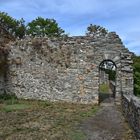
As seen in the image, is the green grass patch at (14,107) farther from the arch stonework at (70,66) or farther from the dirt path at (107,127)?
the dirt path at (107,127)

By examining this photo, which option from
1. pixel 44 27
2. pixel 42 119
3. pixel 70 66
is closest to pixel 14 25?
pixel 44 27

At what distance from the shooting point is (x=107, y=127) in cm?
1153

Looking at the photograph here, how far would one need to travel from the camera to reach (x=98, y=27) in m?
51.7

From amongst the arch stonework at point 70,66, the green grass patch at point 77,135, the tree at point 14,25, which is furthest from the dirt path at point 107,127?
the tree at point 14,25

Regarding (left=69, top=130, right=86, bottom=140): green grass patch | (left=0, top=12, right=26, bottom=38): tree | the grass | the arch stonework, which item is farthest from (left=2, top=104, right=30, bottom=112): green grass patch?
(left=0, top=12, right=26, bottom=38): tree

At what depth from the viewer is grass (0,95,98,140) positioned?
412 inches

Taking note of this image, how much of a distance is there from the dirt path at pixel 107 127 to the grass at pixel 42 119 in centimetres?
30

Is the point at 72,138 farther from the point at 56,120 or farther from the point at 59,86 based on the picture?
the point at 59,86

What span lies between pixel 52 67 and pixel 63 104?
1945 mm

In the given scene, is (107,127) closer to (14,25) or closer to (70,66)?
(70,66)

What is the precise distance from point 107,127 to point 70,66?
596cm

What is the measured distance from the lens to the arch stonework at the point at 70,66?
1678cm

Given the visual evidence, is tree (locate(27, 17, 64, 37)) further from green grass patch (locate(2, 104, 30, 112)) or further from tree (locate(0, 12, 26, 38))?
green grass patch (locate(2, 104, 30, 112))

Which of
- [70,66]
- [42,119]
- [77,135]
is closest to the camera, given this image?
[77,135]
